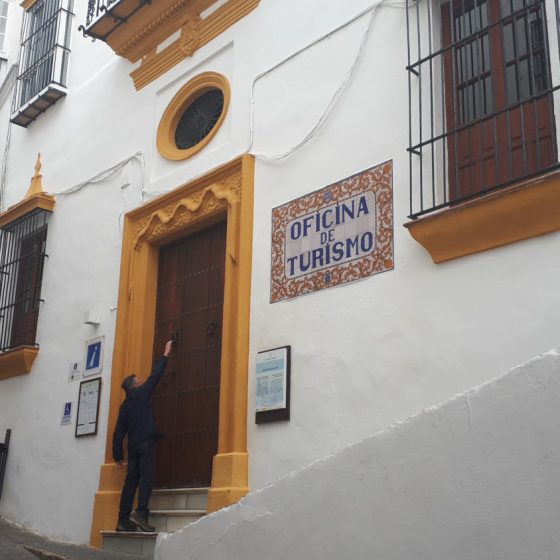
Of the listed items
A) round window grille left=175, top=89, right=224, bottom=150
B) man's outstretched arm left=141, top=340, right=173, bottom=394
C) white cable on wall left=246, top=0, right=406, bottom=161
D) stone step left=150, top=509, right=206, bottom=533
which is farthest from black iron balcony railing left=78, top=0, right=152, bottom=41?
stone step left=150, top=509, right=206, bottom=533

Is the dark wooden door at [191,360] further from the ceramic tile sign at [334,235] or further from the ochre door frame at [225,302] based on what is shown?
the ceramic tile sign at [334,235]

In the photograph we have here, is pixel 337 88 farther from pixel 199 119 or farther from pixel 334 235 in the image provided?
pixel 199 119

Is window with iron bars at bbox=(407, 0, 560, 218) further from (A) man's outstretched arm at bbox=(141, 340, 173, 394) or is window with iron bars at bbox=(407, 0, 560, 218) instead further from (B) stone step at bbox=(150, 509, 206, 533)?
(B) stone step at bbox=(150, 509, 206, 533)

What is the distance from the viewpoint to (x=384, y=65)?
6.35 m

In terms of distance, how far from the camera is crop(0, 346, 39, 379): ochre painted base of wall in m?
9.23

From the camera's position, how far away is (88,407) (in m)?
8.20

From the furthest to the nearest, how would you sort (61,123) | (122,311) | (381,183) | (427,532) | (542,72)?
(61,123) → (122,311) → (381,183) → (542,72) → (427,532)

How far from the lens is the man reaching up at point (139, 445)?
683 cm

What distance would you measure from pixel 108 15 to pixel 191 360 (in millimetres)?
3947

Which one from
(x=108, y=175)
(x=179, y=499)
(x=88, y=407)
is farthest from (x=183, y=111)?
(x=179, y=499)

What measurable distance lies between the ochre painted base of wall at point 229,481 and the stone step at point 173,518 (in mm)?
326

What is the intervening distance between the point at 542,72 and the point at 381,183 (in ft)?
4.27

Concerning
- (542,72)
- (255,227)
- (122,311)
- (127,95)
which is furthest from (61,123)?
(542,72)

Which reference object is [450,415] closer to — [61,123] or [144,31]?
[144,31]
